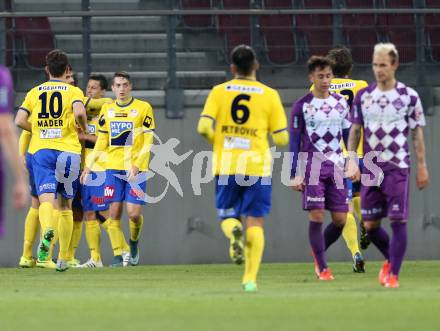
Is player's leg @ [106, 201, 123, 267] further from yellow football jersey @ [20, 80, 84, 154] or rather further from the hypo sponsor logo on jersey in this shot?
yellow football jersey @ [20, 80, 84, 154]

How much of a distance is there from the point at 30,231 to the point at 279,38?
13.0ft

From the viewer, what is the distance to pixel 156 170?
17.0 m

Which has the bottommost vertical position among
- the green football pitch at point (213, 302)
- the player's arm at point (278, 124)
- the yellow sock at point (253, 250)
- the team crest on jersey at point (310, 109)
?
the green football pitch at point (213, 302)

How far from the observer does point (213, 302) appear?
32.1ft

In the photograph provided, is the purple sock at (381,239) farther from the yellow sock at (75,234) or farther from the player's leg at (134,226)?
the yellow sock at (75,234)

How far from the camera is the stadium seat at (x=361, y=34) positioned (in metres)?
17.1

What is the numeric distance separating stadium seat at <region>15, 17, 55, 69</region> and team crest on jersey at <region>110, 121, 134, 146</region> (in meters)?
1.57

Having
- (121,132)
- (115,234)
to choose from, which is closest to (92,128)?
(121,132)

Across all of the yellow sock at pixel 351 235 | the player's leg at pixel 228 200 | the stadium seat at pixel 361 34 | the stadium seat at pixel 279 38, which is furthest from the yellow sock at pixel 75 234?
the player's leg at pixel 228 200

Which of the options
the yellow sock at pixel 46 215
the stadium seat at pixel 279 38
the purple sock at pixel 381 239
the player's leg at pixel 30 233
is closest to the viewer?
the purple sock at pixel 381 239

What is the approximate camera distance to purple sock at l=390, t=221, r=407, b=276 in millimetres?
11047

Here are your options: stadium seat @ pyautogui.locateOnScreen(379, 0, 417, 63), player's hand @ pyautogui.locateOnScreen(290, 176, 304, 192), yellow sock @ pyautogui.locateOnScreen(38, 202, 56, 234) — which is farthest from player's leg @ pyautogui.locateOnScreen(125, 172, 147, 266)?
player's hand @ pyautogui.locateOnScreen(290, 176, 304, 192)

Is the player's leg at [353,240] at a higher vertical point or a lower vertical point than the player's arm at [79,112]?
lower

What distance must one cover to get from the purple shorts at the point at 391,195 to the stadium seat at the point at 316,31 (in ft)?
19.2
